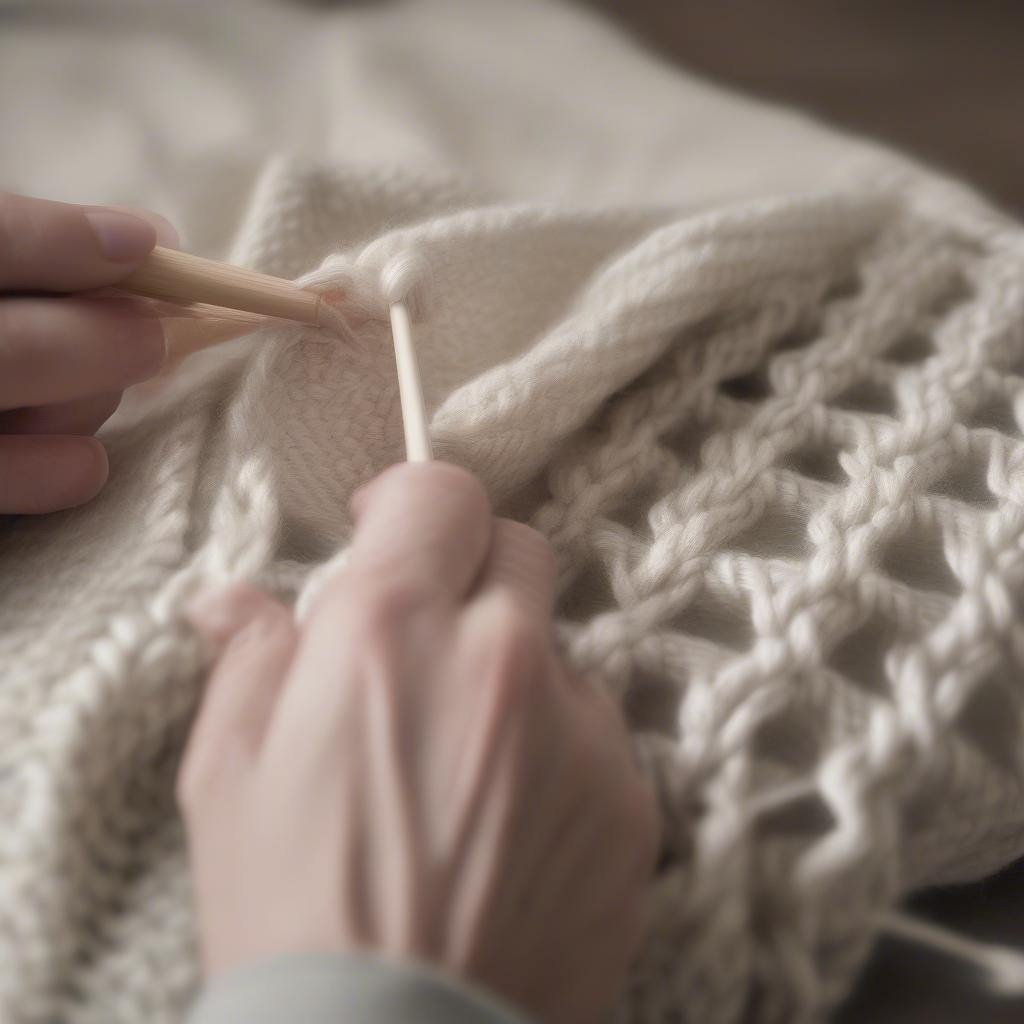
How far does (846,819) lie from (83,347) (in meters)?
0.41

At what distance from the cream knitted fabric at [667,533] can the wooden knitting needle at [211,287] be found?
0.03m

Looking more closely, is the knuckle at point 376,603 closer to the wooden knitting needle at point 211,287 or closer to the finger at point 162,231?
the wooden knitting needle at point 211,287

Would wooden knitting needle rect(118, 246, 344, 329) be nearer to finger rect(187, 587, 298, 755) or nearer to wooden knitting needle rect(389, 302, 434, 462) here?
wooden knitting needle rect(389, 302, 434, 462)

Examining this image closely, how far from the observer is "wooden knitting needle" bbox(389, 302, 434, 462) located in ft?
1.58

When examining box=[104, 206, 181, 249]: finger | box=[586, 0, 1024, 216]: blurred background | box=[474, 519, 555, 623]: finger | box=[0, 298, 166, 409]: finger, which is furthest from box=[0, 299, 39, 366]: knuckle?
box=[586, 0, 1024, 216]: blurred background

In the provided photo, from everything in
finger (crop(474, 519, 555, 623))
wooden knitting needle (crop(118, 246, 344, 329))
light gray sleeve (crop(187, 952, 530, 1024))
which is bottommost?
light gray sleeve (crop(187, 952, 530, 1024))

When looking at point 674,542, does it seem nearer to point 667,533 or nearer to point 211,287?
point 667,533

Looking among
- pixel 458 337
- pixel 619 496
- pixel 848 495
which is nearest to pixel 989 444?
pixel 848 495

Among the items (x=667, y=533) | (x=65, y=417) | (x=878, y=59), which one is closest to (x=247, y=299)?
(x=65, y=417)

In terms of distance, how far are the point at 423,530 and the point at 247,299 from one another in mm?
188

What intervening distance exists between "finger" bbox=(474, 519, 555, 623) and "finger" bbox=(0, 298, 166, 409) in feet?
0.70

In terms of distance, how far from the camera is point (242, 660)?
407mm

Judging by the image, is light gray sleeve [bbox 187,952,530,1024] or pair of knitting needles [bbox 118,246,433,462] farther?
pair of knitting needles [bbox 118,246,433,462]

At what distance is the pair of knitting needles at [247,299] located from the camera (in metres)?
0.50
